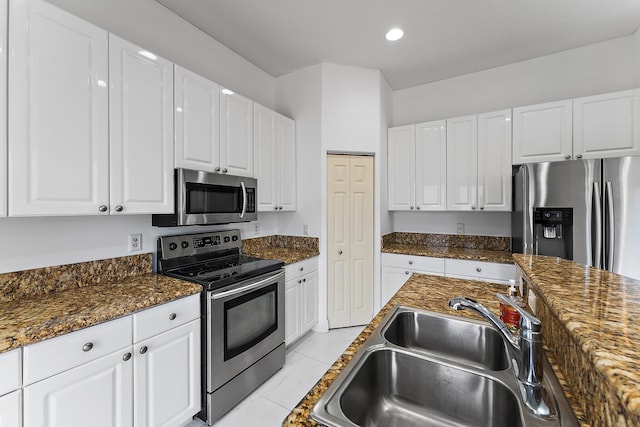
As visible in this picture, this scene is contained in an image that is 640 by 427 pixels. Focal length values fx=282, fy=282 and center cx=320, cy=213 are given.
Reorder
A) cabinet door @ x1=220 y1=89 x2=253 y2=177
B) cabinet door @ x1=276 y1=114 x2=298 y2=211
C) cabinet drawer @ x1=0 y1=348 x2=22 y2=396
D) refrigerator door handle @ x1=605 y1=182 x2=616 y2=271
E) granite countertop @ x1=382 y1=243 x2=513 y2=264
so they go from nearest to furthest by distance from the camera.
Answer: cabinet drawer @ x1=0 y1=348 x2=22 y2=396
refrigerator door handle @ x1=605 y1=182 x2=616 y2=271
cabinet door @ x1=220 y1=89 x2=253 y2=177
granite countertop @ x1=382 y1=243 x2=513 y2=264
cabinet door @ x1=276 y1=114 x2=298 y2=211

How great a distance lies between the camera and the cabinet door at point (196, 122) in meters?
1.95

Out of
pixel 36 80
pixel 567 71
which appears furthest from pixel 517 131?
pixel 36 80

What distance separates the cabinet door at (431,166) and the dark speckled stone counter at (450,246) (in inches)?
19.6

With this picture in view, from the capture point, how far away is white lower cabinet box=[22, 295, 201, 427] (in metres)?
1.14

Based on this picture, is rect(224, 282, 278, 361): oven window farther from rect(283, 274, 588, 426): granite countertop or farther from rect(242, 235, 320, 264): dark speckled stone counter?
rect(283, 274, 588, 426): granite countertop

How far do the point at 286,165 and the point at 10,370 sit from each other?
8.06ft

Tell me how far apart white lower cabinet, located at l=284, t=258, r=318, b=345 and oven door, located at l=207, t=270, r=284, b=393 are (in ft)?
0.75

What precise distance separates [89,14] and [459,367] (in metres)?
2.72

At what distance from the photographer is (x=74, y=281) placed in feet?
5.51

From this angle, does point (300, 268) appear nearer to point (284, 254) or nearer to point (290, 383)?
point (284, 254)

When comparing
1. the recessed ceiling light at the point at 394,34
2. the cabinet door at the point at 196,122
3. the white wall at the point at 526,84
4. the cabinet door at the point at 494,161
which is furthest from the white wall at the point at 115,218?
the cabinet door at the point at 494,161

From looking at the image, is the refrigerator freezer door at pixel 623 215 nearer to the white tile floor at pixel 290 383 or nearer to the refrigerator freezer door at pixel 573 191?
the refrigerator freezer door at pixel 573 191

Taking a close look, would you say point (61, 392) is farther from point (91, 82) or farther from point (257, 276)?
point (91, 82)

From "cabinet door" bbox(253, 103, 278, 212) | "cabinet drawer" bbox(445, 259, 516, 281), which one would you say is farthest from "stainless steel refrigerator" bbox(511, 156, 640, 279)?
"cabinet door" bbox(253, 103, 278, 212)
